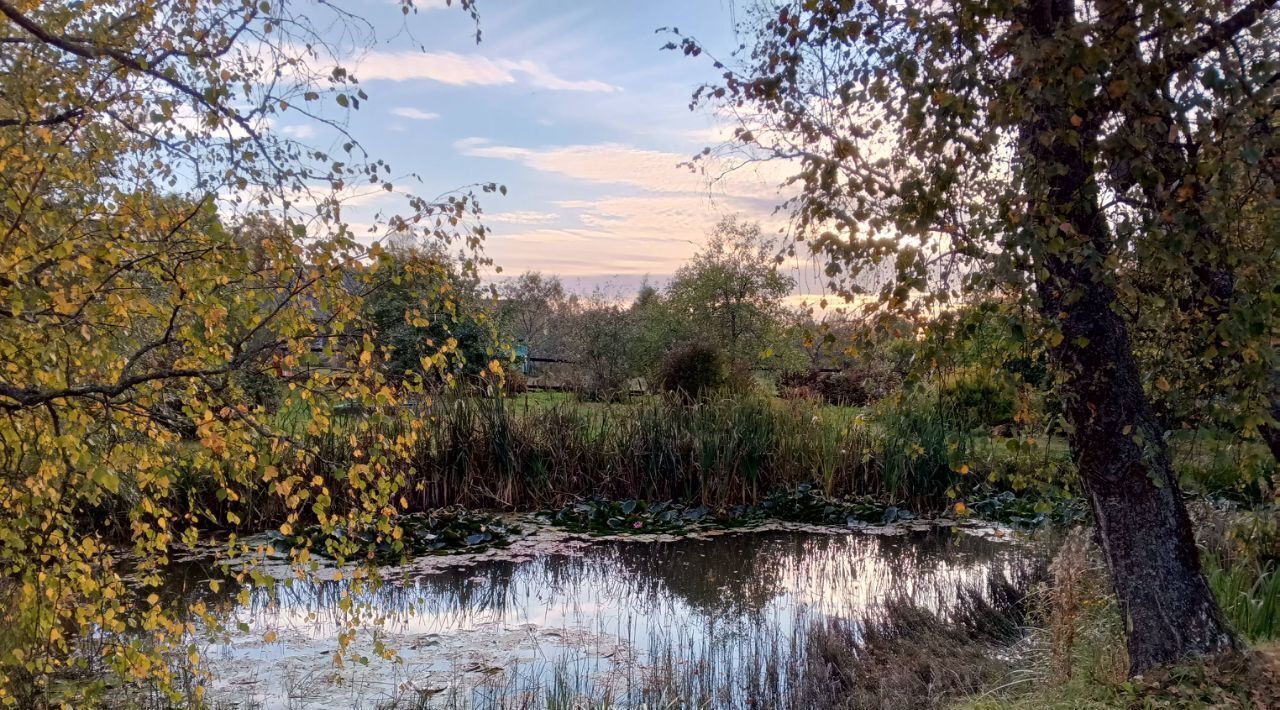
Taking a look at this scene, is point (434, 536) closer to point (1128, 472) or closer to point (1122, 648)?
point (1122, 648)

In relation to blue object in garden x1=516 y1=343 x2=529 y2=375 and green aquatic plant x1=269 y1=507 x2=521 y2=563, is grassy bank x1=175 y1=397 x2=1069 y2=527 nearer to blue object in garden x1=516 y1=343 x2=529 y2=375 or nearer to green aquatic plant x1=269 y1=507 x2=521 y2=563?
green aquatic plant x1=269 y1=507 x2=521 y2=563

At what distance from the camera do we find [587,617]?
5594mm

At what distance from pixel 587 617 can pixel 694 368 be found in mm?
8463

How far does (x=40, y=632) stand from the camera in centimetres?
326

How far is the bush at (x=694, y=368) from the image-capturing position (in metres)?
13.7

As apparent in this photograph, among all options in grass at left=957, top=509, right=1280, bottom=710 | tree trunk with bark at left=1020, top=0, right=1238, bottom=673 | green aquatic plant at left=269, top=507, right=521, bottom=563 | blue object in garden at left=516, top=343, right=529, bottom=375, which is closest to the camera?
grass at left=957, top=509, right=1280, bottom=710

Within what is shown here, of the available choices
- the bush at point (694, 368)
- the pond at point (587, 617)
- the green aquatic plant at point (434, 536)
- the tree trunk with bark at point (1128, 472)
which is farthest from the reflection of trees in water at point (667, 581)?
the bush at point (694, 368)

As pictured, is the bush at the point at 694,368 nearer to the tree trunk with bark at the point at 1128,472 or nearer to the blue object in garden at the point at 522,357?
the blue object in garden at the point at 522,357

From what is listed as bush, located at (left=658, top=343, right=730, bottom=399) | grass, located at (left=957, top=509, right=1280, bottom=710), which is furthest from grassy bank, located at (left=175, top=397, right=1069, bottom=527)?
bush, located at (left=658, top=343, right=730, bottom=399)

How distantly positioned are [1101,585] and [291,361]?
432 cm

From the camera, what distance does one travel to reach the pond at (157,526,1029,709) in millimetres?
4258

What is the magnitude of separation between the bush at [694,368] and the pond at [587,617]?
5.82 metres

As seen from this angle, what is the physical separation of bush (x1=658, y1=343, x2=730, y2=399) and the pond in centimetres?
582

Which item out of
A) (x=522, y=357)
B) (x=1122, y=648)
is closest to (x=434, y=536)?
(x=522, y=357)
